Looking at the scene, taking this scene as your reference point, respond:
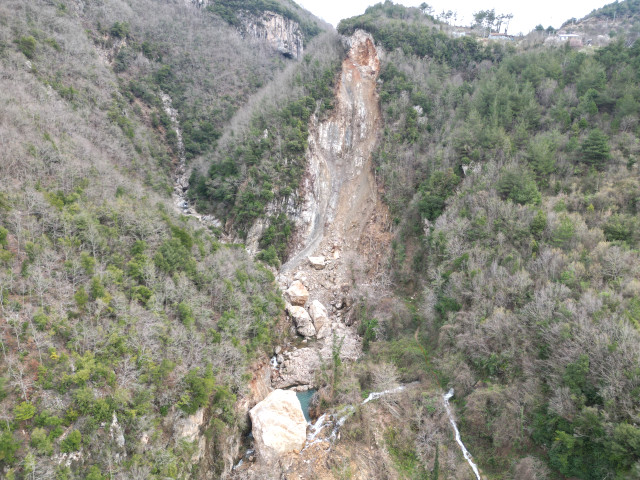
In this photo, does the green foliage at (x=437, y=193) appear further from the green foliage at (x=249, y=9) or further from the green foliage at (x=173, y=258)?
the green foliage at (x=249, y=9)

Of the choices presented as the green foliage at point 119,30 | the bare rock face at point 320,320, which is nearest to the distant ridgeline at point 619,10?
the bare rock face at point 320,320

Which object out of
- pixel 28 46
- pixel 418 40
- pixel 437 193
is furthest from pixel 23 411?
pixel 418 40

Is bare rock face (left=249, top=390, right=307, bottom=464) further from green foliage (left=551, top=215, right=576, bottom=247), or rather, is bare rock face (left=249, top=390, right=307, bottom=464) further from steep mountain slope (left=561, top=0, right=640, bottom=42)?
steep mountain slope (left=561, top=0, right=640, bottom=42)

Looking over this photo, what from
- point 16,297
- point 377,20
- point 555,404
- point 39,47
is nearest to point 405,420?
point 555,404

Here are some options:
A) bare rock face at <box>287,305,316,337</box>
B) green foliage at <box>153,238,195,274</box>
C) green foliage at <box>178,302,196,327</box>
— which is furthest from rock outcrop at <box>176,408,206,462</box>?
bare rock face at <box>287,305,316,337</box>

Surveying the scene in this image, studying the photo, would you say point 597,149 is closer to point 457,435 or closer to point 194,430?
point 457,435

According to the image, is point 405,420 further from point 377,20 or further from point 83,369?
point 377,20

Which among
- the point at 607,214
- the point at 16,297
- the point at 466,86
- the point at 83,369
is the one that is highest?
the point at 466,86
